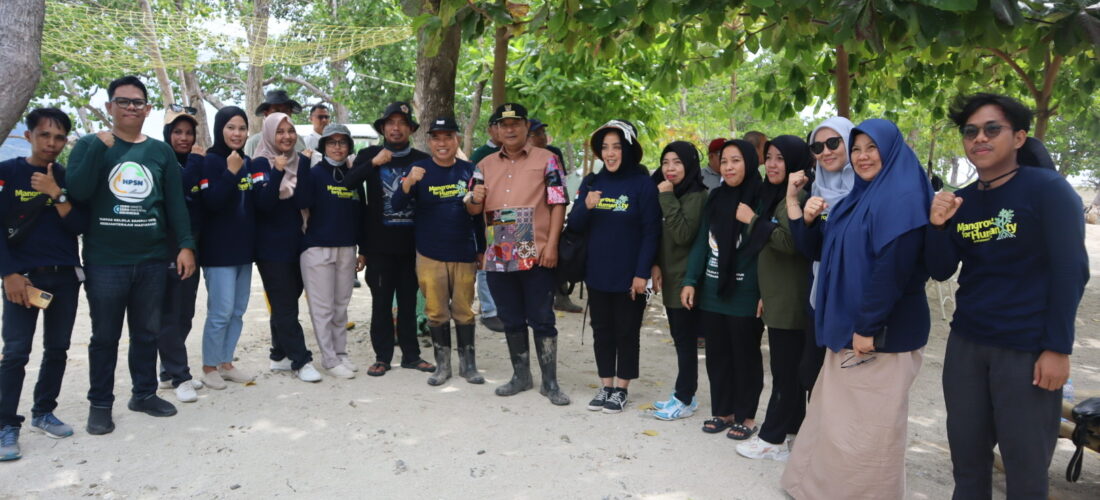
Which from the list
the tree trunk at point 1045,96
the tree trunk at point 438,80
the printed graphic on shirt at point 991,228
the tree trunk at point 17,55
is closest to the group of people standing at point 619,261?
the printed graphic on shirt at point 991,228

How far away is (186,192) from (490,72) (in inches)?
161

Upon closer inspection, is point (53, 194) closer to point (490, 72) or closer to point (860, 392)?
point (860, 392)

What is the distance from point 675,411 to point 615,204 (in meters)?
1.39

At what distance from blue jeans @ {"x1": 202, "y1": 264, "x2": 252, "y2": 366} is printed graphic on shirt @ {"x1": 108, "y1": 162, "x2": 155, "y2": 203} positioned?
0.92 metres

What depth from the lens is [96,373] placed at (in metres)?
4.41

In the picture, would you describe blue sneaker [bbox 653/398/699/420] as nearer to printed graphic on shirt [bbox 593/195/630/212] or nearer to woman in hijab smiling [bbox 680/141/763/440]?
woman in hijab smiling [bbox 680/141/763/440]

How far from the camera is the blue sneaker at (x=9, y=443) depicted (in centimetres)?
400

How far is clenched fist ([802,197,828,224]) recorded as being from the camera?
354cm

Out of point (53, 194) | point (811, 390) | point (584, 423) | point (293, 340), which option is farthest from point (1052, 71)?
point (53, 194)

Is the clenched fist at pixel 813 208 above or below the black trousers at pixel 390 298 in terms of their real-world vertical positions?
above

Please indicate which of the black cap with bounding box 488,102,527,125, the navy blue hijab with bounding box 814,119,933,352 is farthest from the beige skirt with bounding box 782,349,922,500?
the black cap with bounding box 488,102,527,125

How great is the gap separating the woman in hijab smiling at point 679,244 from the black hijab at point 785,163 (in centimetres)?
50

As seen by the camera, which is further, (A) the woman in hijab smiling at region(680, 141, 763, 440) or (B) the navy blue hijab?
(A) the woman in hijab smiling at region(680, 141, 763, 440)

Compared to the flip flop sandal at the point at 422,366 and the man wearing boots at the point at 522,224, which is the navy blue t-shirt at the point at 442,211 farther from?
the flip flop sandal at the point at 422,366
